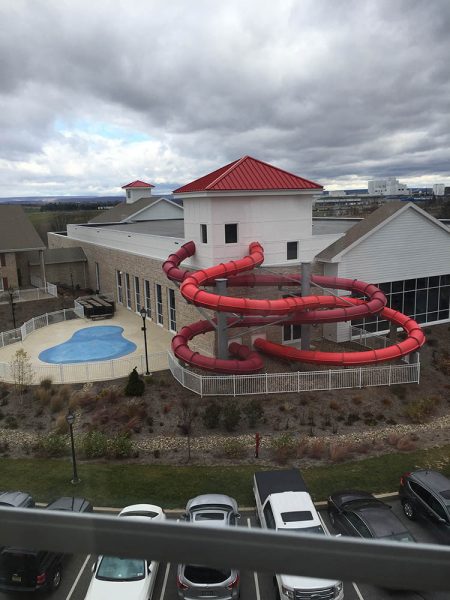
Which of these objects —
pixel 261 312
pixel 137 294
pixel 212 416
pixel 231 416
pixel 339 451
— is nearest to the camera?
pixel 339 451

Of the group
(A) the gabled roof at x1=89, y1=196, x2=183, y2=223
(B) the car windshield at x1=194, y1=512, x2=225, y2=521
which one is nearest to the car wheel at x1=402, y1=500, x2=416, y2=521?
(B) the car windshield at x1=194, y1=512, x2=225, y2=521

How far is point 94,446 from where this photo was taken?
9.44 m

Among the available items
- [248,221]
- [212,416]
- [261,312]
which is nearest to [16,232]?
[248,221]

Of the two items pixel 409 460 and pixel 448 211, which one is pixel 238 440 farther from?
pixel 448 211

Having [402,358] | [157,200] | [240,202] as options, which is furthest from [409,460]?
[157,200]

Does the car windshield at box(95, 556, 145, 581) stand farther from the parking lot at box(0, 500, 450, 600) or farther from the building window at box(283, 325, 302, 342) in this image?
the building window at box(283, 325, 302, 342)

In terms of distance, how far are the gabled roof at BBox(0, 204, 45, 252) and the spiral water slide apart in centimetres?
1576

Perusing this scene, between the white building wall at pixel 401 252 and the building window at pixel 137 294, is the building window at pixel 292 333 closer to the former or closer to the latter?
the white building wall at pixel 401 252

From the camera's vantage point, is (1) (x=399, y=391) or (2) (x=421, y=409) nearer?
(2) (x=421, y=409)

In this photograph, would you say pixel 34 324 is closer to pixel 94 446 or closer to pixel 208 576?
pixel 94 446

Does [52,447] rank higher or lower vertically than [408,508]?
lower

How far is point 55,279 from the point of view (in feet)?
106

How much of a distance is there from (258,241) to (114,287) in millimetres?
12489

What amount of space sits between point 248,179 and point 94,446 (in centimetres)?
1107
